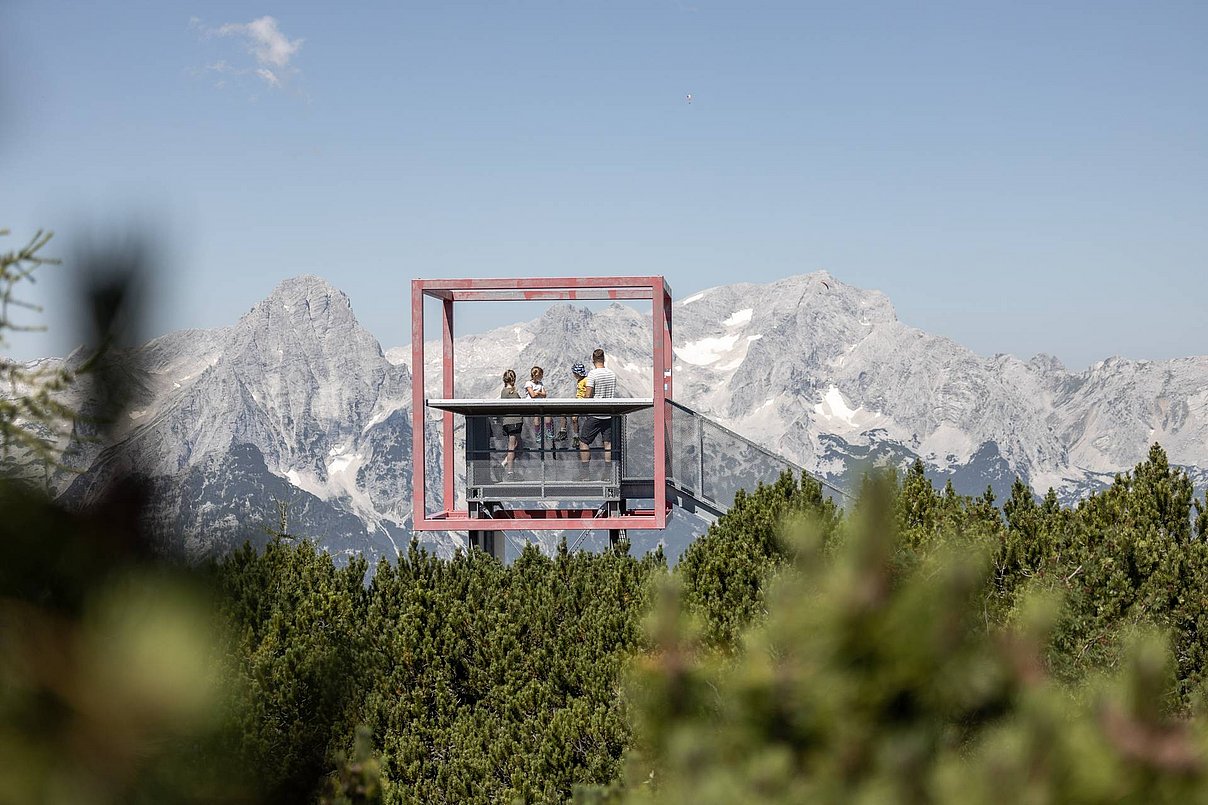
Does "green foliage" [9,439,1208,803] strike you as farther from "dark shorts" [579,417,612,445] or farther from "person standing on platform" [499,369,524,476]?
"dark shorts" [579,417,612,445]

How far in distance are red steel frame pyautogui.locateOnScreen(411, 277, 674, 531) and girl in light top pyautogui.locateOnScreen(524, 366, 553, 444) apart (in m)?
1.39

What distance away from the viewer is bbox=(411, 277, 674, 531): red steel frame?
2139cm

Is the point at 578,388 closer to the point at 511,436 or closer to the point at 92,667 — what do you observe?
the point at 511,436

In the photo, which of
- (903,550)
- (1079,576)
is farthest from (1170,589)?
(903,550)

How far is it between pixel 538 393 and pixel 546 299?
1711 millimetres

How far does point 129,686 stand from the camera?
5.39 feet

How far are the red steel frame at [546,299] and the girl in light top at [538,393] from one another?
1393 millimetres

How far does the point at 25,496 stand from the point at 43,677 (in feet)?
1.01

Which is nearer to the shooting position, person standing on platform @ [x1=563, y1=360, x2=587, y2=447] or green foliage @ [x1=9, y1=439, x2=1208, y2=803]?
green foliage @ [x1=9, y1=439, x2=1208, y2=803]

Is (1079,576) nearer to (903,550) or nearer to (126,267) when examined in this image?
(903,550)

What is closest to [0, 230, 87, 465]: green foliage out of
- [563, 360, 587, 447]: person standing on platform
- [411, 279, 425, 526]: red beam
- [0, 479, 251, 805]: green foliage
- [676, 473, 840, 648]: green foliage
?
[0, 479, 251, 805]: green foliage

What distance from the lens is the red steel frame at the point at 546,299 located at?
21.4 m

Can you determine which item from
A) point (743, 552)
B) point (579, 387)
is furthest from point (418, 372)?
point (743, 552)

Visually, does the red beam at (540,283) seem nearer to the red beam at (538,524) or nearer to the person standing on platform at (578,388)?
the person standing on platform at (578,388)
